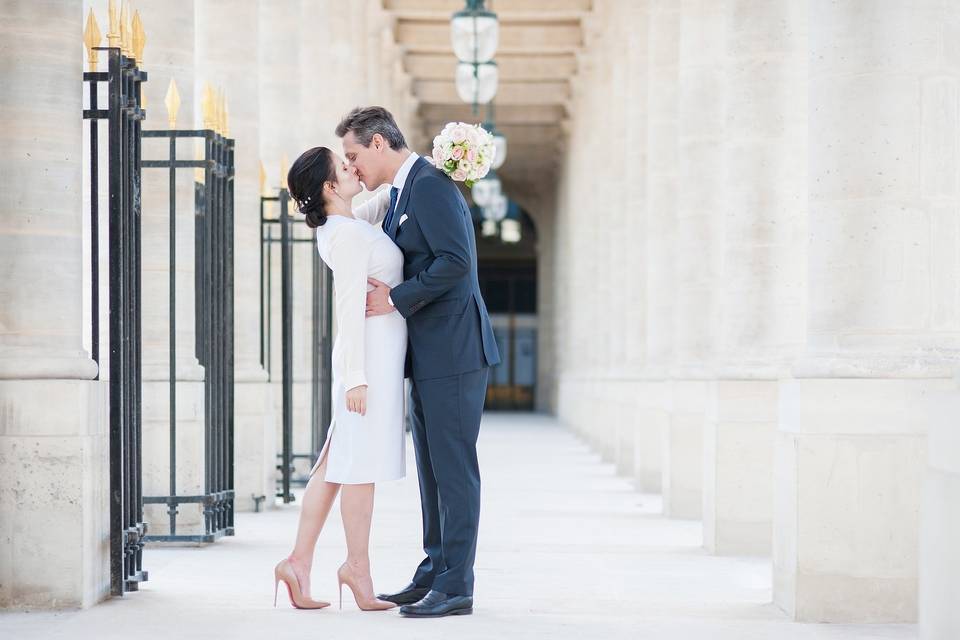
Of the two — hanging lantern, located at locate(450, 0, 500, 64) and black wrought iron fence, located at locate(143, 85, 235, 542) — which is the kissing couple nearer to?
black wrought iron fence, located at locate(143, 85, 235, 542)

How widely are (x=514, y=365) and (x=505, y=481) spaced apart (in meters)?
35.3

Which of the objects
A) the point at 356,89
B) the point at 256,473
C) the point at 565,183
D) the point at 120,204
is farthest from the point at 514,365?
the point at 120,204

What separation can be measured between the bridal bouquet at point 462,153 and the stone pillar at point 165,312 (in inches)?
149

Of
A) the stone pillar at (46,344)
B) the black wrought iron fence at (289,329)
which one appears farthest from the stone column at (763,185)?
the stone pillar at (46,344)

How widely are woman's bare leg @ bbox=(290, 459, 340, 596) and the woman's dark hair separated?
1.09 metres

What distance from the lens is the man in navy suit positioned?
6.73 meters

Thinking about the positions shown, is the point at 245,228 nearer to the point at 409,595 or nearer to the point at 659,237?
the point at 659,237

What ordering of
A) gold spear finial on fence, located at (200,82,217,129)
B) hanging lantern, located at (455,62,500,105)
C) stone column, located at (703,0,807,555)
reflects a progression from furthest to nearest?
1. hanging lantern, located at (455,62,500,105)
2. stone column, located at (703,0,807,555)
3. gold spear finial on fence, located at (200,82,217,129)

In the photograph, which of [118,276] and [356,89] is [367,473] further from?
[356,89]

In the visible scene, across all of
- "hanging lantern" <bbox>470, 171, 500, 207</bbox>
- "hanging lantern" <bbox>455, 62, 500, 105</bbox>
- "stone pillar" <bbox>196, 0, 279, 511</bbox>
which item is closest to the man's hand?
"stone pillar" <bbox>196, 0, 279, 511</bbox>

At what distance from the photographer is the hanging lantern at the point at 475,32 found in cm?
1716

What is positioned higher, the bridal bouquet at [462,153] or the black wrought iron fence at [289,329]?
the bridal bouquet at [462,153]

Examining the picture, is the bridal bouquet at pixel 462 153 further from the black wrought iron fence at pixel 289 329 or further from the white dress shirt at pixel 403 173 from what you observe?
the black wrought iron fence at pixel 289 329

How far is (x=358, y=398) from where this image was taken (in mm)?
6656
